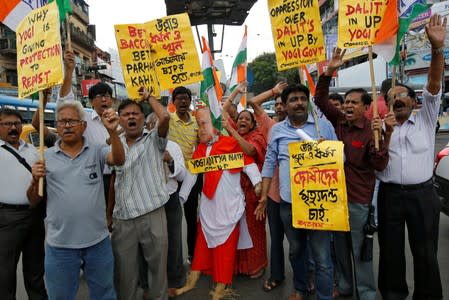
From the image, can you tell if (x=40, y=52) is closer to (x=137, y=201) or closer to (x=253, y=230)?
(x=137, y=201)

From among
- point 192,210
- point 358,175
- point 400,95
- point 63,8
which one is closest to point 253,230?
point 192,210

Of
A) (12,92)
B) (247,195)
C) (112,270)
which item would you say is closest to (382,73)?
(12,92)

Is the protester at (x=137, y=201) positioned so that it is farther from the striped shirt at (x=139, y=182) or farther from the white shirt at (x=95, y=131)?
the white shirt at (x=95, y=131)

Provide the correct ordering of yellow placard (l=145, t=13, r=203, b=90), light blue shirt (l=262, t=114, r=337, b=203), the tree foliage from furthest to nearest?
the tree foliage, yellow placard (l=145, t=13, r=203, b=90), light blue shirt (l=262, t=114, r=337, b=203)

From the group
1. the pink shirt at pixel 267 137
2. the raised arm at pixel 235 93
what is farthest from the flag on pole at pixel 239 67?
the pink shirt at pixel 267 137

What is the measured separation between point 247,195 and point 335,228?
1289 millimetres

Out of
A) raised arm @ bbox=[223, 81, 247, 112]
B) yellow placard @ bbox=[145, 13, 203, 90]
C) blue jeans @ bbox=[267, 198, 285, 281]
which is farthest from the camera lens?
raised arm @ bbox=[223, 81, 247, 112]

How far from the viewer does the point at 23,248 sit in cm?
316

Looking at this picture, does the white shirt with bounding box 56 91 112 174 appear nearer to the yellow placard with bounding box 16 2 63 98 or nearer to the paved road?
the yellow placard with bounding box 16 2 63 98

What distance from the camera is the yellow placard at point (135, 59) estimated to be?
302 centimetres

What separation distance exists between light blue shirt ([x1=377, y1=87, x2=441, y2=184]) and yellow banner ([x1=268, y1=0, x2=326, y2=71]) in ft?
2.77

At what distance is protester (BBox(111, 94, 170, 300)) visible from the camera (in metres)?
2.76

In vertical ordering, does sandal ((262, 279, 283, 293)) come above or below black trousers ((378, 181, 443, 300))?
below

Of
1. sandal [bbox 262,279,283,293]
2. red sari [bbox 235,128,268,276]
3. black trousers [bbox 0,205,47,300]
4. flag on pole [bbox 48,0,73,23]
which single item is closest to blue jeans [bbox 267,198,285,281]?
sandal [bbox 262,279,283,293]
